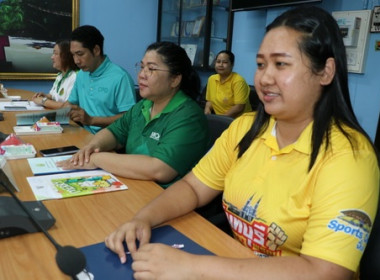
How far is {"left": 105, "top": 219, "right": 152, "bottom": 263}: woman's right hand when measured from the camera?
84 cm

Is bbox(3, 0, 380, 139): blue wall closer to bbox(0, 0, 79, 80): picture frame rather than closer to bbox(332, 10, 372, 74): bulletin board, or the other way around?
bbox(332, 10, 372, 74): bulletin board

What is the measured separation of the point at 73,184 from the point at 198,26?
3.53m

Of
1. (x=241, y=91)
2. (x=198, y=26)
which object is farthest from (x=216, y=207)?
(x=198, y=26)

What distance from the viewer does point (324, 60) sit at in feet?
2.93

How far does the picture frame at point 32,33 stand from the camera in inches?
168

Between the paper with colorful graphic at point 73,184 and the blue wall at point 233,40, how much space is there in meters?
2.18

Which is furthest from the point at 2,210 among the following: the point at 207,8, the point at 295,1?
the point at 207,8

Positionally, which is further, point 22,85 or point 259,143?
point 22,85

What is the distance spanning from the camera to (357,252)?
2.46 ft

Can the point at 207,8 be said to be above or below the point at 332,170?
above

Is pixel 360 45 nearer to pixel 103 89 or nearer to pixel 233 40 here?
pixel 233 40

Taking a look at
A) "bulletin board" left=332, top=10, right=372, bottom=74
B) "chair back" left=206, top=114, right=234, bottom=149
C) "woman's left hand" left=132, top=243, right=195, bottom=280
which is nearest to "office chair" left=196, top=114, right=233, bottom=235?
"chair back" left=206, top=114, right=234, bottom=149

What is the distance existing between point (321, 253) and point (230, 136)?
1.73 ft

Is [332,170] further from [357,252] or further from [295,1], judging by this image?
[295,1]
